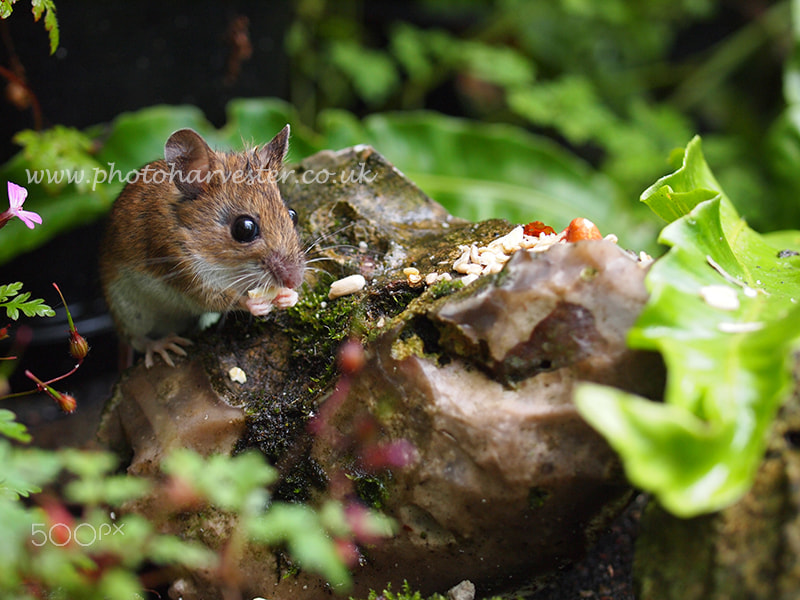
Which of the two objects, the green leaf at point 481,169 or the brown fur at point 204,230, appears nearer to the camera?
the brown fur at point 204,230

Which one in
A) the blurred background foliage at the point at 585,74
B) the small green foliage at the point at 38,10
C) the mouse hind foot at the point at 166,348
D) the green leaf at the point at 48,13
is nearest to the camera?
the small green foliage at the point at 38,10

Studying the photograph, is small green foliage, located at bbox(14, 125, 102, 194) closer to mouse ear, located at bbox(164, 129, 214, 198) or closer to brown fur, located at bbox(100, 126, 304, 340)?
brown fur, located at bbox(100, 126, 304, 340)

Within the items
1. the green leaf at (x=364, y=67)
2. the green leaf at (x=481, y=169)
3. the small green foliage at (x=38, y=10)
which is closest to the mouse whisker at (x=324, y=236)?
the small green foliage at (x=38, y=10)

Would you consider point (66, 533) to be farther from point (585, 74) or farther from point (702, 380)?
point (585, 74)

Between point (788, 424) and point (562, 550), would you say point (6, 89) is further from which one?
point (788, 424)

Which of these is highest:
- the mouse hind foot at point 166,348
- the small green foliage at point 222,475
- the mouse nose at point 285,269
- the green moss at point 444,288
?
the small green foliage at point 222,475

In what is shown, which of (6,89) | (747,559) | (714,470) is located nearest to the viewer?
(714,470)

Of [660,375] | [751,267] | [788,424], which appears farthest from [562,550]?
[751,267]

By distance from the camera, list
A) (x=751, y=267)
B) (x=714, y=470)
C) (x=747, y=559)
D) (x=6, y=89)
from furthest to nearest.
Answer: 1. (x=6, y=89)
2. (x=751, y=267)
3. (x=747, y=559)
4. (x=714, y=470)

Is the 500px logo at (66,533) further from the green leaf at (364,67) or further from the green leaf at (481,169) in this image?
the green leaf at (364,67)
